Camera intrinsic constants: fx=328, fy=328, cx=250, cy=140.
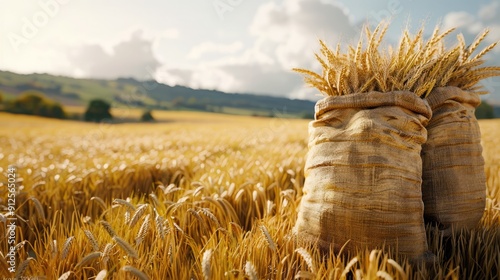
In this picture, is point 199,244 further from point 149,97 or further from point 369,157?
point 149,97

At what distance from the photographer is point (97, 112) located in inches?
1997

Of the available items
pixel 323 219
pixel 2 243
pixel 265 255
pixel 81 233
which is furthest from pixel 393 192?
pixel 2 243

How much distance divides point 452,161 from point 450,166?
0.03m

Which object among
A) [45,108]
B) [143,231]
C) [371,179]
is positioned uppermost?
[371,179]

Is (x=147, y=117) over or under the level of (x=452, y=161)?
under

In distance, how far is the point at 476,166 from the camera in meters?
2.01

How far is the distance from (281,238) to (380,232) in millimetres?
535

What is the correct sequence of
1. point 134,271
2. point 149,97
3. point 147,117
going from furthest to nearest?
1. point 149,97
2. point 147,117
3. point 134,271

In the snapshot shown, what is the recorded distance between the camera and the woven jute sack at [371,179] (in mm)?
1600

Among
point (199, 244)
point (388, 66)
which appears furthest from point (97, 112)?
point (388, 66)

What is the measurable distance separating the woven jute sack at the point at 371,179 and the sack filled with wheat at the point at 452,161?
10.9 inches

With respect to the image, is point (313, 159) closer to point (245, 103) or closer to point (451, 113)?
point (451, 113)

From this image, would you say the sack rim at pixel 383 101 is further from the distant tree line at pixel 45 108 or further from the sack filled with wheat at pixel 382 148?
the distant tree line at pixel 45 108

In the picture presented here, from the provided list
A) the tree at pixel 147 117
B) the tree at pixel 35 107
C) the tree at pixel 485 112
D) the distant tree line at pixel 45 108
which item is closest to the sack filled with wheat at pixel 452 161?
the tree at pixel 147 117
